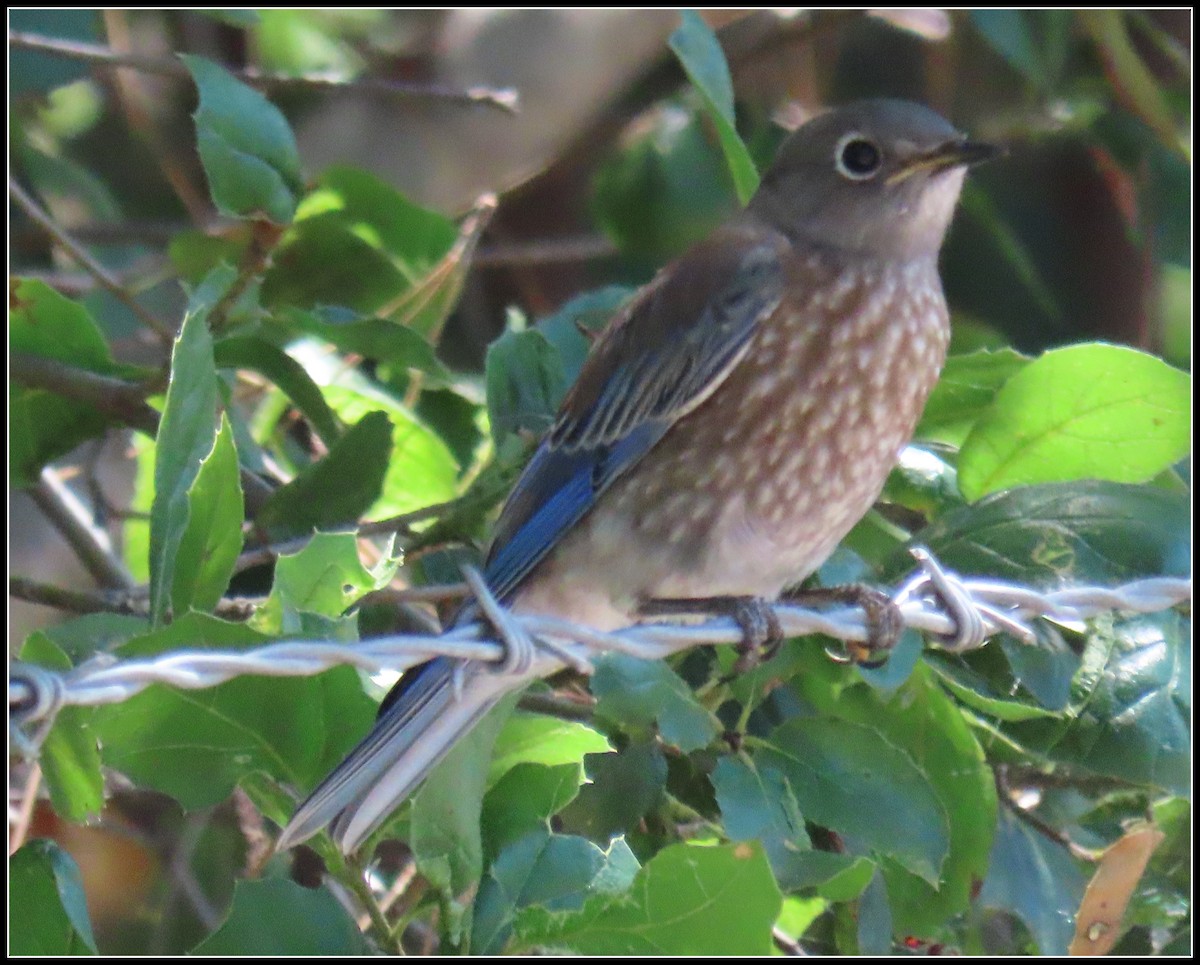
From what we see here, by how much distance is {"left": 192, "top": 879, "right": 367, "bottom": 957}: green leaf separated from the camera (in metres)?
2.28

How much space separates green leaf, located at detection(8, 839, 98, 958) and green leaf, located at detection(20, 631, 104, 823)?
0.27 feet

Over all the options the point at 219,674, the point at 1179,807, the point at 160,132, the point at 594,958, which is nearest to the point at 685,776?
the point at 594,958

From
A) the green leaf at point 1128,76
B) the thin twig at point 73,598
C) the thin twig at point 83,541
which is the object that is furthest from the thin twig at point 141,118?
the green leaf at point 1128,76

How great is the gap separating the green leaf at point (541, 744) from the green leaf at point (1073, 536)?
763 mm

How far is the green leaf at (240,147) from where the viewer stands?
3.17m

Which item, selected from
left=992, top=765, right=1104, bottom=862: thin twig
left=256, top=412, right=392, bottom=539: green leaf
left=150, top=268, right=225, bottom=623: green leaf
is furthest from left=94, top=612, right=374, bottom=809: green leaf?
left=992, top=765, right=1104, bottom=862: thin twig

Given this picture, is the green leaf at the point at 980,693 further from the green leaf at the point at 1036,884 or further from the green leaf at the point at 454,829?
the green leaf at the point at 454,829

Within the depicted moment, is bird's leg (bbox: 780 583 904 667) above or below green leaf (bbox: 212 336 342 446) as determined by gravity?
below

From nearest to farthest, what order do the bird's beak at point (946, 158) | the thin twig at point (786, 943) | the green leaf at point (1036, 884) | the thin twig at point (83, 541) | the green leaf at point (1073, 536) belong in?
the green leaf at point (1073, 536) < the green leaf at point (1036, 884) < the thin twig at point (786, 943) < the bird's beak at point (946, 158) < the thin twig at point (83, 541)

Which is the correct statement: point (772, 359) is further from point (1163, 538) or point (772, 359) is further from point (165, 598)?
point (165, 598)

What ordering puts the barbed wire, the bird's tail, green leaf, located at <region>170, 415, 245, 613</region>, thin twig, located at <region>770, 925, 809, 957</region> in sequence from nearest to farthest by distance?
the barbed wire
green leaf, located at <region>170, 415, 245, 613</region>
the bird's tail
thin twig, located at <region>770, 925, 809, 957</region>

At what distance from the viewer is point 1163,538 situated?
113 inches

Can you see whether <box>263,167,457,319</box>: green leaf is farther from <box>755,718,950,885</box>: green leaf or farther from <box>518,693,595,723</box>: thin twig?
<box>755,718,950,885</box>: green leaf

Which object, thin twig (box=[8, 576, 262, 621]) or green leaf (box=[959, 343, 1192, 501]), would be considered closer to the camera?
green leaf (box=[959, 343, 1192, 501])
